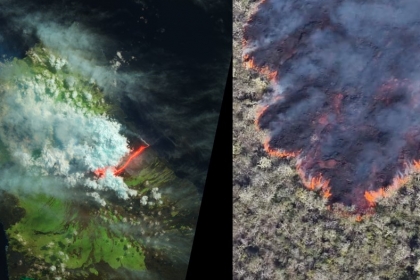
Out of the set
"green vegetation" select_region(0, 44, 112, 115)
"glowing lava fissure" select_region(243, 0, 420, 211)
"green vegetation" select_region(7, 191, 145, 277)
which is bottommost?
"green vegetation" select_region(7, 191, 145, 277)

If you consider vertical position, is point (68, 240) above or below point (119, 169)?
→ below

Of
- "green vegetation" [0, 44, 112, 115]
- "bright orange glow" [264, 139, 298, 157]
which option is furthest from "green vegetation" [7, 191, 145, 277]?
"bright orange glow" [264, 139, 298, 157]

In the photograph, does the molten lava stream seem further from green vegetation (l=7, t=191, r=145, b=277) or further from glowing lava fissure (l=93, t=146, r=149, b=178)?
green vegetation (l=7, t=191, r=145, b=277)

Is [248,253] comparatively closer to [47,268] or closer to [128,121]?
[128,121]

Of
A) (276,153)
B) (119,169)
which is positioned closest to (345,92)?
(276,153)

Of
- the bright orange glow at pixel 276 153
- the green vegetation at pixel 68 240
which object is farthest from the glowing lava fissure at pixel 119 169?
the bright orange glow at pixel 276 153

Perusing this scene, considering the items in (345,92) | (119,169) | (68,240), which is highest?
(345,92)

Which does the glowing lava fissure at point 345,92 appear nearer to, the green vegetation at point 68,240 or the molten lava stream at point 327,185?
the molten lava stream at point 327,185

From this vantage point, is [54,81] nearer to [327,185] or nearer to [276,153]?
[276,153]
